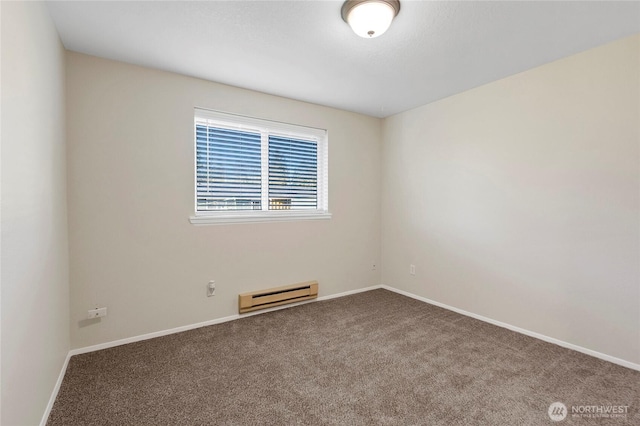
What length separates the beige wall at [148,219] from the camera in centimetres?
243

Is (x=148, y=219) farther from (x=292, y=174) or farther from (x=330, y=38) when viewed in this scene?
(x=330, y=38)

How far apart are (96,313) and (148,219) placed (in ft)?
2.87

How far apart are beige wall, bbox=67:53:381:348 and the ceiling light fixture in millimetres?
1658

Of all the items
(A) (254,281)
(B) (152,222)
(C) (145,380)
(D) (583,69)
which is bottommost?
(C) (145,380)

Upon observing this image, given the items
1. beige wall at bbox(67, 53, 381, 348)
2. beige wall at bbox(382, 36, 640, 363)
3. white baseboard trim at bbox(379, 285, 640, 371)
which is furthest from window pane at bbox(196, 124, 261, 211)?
white baseboard trim at bbox(379, 285, 640, 371)

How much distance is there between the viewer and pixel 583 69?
2.40 m

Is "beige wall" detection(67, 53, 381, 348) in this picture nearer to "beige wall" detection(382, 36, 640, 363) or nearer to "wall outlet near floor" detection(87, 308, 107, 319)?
"wall outlet near floor" detection(87, 308, 107, 319)

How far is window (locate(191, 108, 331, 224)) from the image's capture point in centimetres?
304

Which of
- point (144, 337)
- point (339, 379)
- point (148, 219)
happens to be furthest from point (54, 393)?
point (339, 379)

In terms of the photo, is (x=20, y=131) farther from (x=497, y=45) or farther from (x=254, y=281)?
(x=497, y=45)

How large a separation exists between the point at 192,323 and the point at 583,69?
13.7ft

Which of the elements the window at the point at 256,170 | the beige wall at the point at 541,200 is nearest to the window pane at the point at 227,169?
the window at the point at 256,170

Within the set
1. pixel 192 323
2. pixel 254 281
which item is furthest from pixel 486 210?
pixel 192 323

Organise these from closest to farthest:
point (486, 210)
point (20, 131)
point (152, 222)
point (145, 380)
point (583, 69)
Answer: point (20, 131) < point (145, 380) < point (583, 69) < point (152, 222) < point (486, 210)
